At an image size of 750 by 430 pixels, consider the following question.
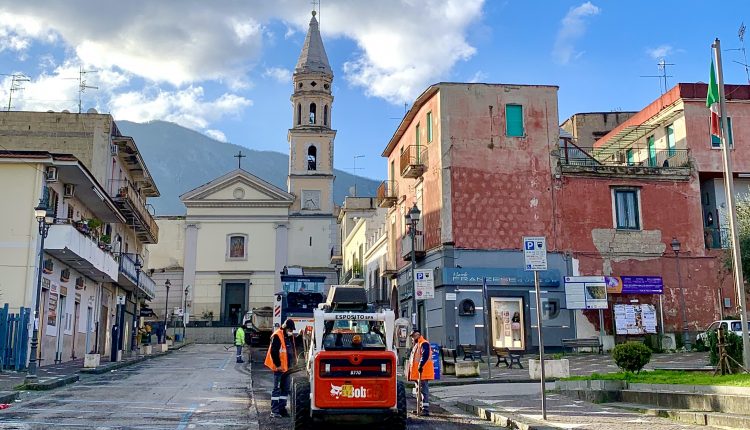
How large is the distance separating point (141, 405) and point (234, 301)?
51.0m

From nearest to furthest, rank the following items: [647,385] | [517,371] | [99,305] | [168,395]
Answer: [647,385]
[168,395]
[517,371]
[99,305]

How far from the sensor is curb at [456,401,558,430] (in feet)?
34.6

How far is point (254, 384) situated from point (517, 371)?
8455mm

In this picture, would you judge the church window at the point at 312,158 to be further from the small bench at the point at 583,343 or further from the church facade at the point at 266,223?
the small bench at the point at 583,343

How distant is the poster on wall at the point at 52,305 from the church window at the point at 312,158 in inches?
1557

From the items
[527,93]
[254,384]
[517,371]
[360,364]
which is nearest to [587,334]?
[517,371]

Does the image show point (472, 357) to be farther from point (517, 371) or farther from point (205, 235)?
point (205, 235)

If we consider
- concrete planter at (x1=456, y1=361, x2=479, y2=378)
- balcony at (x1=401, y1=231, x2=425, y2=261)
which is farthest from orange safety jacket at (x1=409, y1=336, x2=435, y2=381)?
balcony at (x1=401, y1=231, x2=425, y2=261)

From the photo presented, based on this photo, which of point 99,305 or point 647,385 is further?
point 99,305

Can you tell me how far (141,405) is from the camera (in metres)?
13.8

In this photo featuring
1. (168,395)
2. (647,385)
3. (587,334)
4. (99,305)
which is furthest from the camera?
(99,305)

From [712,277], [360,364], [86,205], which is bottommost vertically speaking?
[360,364]

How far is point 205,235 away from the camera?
65.0 m

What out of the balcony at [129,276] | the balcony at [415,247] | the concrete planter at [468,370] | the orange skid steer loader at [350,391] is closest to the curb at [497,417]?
the orange skid steer loader at [350,391]
